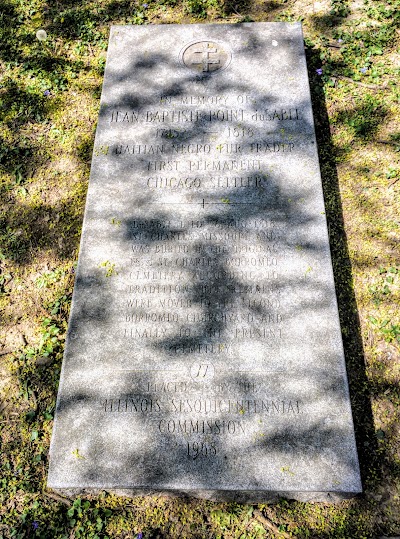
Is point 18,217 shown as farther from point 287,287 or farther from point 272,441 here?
point 272,441

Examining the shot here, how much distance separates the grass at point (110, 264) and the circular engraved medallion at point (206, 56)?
1145 millimetres

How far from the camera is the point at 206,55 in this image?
4.79 meters

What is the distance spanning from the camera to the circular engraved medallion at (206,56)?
15.5 ft

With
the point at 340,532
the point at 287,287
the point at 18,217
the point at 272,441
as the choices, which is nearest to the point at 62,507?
the point at 272,441

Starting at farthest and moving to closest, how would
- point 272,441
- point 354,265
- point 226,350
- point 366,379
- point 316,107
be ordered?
1. point 316,107
2. point 354,265
3. point 366,379
4. point 226,350
5. point 272,441

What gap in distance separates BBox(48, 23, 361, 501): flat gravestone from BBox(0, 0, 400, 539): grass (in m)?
Answer: 0.28

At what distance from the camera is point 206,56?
4.79 meters

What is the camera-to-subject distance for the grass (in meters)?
3.51

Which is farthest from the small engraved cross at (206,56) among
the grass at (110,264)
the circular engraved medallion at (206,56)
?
the grass at (110,264)

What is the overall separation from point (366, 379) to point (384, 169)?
2.04 metres

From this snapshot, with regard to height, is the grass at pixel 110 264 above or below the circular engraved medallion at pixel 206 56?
below

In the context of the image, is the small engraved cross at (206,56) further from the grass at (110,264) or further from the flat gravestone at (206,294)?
the grass at (110,264)

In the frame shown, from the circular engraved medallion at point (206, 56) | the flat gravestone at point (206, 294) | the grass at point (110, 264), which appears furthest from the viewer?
the circular engraved medallion at point (206, 56)

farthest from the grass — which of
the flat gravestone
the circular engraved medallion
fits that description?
the circular engraved medallion
